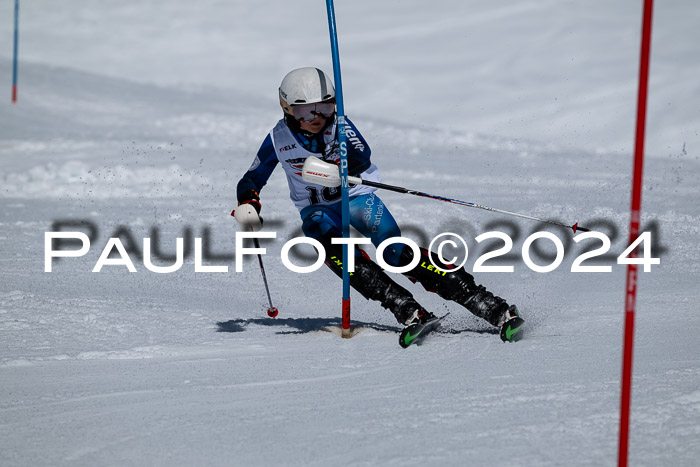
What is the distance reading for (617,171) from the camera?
12.3 m

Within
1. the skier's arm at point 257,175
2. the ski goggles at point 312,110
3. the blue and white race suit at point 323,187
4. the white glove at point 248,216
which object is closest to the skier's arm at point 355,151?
the blue and white race suit at point 323,187

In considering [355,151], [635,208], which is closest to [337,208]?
[355,151]

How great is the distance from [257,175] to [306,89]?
2.25 feet

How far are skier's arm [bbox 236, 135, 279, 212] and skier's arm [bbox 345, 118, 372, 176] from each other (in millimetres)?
477

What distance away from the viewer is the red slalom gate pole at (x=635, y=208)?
7.89ft

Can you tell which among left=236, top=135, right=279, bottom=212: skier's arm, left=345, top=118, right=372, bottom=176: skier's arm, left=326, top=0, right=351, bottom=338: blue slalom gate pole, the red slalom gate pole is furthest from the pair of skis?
the red slalom gate pole

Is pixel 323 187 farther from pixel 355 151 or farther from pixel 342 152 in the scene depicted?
pixel 342 152

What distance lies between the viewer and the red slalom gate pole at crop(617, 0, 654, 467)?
7.89ft

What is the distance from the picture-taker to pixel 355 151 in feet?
16.2

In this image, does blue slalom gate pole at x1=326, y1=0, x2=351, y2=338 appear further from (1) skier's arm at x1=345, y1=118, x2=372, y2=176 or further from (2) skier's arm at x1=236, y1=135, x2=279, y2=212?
(2) skier's arm at x1=236, y1=135, x2=279, y2=212

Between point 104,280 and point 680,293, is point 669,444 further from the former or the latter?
point 104,280

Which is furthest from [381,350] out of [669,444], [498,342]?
[669,444]

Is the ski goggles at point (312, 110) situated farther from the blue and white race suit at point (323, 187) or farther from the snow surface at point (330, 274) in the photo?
the snow surface at point (330, 274)

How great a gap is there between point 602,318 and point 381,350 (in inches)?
57.8
